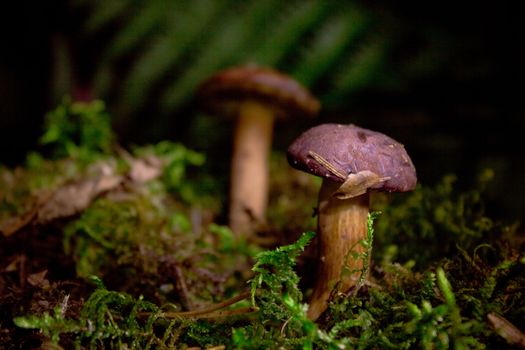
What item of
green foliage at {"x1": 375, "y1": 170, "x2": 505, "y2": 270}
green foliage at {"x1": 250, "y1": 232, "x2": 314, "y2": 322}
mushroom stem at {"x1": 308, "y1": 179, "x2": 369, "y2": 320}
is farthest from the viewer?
Result: green foliage at {"x1": 375, "y1": 170, "x2": 505, "y2": 270}

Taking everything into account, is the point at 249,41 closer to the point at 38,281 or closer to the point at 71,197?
the point at 71,197

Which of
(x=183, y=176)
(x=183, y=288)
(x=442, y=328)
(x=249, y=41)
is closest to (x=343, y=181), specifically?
(x=442, y=328)

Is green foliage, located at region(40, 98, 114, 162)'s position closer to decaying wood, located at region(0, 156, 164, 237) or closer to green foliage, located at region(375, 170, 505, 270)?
decaying wood, located at region(0, 156, 164, 237)

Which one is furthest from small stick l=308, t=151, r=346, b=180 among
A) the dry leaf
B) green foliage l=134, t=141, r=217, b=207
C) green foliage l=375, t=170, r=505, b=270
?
green foliage l=134, t=141, r=217, b=207

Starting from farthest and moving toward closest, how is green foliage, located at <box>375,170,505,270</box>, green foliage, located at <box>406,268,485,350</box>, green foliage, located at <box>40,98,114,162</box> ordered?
green foliage, located at <box>40,98,114,162</box>
green foliage, located at <box>375,170,505,270</box>
green foliage, located at <box>406,268,485,350</box>

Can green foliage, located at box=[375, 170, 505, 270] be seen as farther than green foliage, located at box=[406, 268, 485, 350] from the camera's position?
Yes

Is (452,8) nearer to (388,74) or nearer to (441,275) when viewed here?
(388,74)

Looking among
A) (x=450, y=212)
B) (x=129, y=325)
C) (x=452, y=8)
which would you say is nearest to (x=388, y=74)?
(x=452, y=8)
